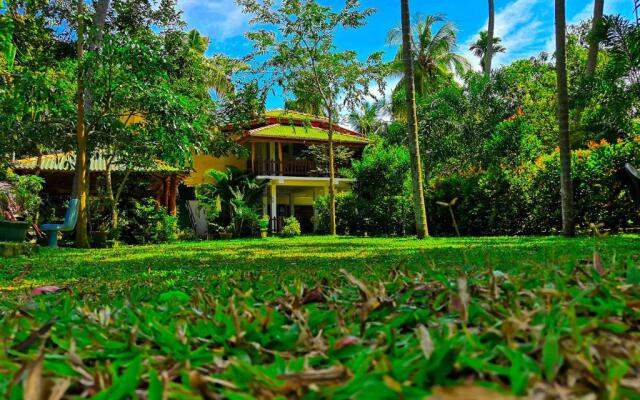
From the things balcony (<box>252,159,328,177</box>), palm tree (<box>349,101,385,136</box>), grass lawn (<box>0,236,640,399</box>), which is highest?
palm tree (<box>349,101,385,136</box>)

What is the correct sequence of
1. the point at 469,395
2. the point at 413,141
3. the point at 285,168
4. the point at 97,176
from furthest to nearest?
the point at 285,168, the point at 97,176, the point at 413,141, the point at 469,395

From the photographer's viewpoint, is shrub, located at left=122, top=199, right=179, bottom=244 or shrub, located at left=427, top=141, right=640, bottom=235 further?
shrub, located at left=122, top=199, right=179, bottom=244

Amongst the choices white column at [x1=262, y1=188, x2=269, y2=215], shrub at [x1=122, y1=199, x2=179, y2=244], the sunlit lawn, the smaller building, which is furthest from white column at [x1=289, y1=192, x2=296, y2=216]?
the sunlit lawn

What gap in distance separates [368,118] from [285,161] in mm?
6296

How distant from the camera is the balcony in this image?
28469 millimetres

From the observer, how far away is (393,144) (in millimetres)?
27484

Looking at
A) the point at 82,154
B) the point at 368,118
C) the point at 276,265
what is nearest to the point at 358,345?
the point at 276,265

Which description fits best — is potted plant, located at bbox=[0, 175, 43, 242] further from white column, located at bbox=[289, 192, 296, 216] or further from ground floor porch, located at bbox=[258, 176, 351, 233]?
white column, located at bbox=[289, 192, 296, 216]

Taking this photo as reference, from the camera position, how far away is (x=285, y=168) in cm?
2953

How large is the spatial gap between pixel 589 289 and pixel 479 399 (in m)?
0.66

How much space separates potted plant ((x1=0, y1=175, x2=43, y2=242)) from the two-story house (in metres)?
13.0

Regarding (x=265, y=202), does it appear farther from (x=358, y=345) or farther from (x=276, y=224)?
(x=358, y=345)

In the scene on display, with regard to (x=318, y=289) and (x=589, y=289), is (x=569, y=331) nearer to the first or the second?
(x=589, y=289)

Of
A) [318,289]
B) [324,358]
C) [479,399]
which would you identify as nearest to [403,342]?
[324,358]
